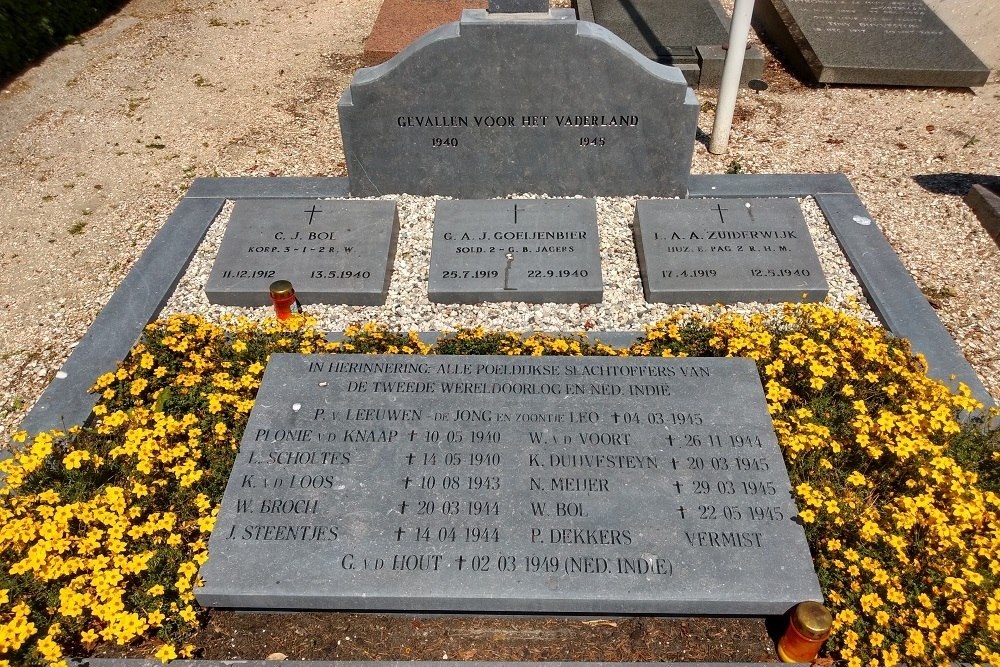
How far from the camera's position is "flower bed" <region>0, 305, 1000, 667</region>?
11.4 feet

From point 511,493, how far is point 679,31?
28.5 ft

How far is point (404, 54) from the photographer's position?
617 cm

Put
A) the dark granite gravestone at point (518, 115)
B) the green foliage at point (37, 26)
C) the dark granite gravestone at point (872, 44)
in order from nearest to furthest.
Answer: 1. the dark granite gravestone at point (518, 115)
2. the dark granite gravestone at point (872, 44)
3. the green foliage at point (37, 26)

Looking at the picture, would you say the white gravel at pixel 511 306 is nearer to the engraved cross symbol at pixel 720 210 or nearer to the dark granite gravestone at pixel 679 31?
the engraved cross symbol at pixel 720 210

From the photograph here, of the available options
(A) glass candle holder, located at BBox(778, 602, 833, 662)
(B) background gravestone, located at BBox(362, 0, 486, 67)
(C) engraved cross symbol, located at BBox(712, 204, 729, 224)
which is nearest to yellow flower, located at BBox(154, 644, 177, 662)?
(A) glass candle holder, located at BBox(778, 602, 833, 662)

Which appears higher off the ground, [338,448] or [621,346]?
[338,448]

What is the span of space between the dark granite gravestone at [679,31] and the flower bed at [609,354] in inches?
202

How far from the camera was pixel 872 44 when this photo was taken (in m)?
9.42

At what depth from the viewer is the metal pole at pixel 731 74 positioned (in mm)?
7105

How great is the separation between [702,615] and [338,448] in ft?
7.79

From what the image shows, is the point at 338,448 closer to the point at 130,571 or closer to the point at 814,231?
the point at 130,571

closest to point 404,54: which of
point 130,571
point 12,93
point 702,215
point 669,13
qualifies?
point 702,215

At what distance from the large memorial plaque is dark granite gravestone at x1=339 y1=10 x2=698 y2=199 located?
2903 millimetres

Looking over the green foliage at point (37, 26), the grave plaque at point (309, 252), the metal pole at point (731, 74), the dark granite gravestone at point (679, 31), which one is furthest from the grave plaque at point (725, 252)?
the green foliage at point (37, 26)
